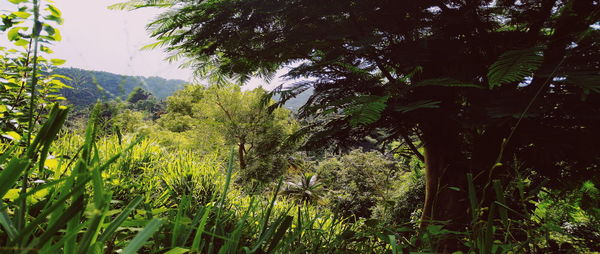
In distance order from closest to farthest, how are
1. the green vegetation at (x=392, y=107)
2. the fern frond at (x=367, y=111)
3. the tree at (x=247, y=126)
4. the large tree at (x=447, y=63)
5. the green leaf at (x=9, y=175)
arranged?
the green leaf at (x=9, y=175), the green vegetation at (x=392, y=107), the fern frond at (x=367, y=111), the large tree at (x=447, y=63), the tree at (x=247, y=126)

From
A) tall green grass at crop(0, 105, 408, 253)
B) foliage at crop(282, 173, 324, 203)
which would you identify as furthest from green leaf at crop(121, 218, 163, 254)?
foliage at crop(282, 173, 324, 203)

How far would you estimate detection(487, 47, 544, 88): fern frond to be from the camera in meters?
0.91

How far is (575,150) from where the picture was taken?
4.25 feet

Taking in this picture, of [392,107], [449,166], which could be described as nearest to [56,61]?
[392,107]

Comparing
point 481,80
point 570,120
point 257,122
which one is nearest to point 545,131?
point 570,120

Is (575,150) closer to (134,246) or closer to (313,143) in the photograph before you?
(313,143)

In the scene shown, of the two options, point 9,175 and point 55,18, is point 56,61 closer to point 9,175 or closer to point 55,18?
point 55,18

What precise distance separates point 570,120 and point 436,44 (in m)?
0.76

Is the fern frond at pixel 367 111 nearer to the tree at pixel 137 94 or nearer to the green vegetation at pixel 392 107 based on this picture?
the green vegetation at pixel 392 107

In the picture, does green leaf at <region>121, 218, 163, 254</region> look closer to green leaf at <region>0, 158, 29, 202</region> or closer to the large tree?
green leaf at <region>0, 158, 29, 202</region>

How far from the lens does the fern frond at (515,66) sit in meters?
0.91

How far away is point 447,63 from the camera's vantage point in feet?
4.69

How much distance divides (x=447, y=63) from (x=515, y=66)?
0.52m

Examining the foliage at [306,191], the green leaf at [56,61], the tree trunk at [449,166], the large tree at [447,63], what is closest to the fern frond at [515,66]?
the large tree at [447,63]
